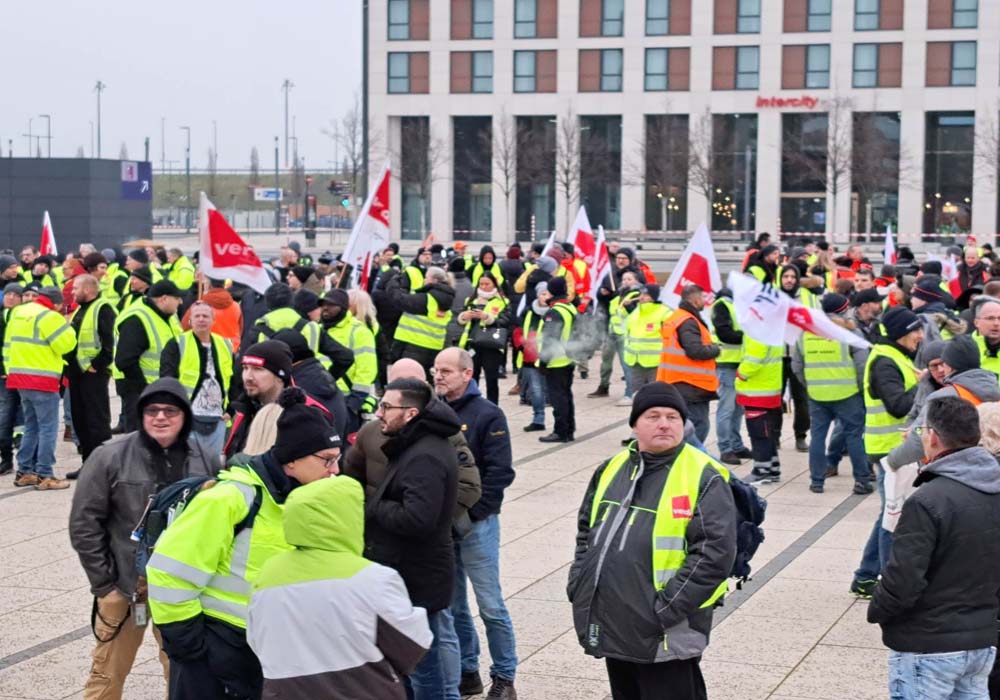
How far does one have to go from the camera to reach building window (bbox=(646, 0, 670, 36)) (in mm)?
74438

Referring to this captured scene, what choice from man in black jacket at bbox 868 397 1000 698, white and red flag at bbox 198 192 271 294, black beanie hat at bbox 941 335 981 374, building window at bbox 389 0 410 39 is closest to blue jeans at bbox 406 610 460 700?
man in black jacket at bbox 868 397 1000 698

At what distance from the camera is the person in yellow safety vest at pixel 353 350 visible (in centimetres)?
1221

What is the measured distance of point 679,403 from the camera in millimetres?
6094

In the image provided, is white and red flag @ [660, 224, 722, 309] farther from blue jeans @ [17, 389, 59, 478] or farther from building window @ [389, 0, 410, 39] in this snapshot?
building window @ [389, 0, 410, 39]

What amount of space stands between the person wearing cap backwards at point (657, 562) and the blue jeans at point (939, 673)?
0.75 meters

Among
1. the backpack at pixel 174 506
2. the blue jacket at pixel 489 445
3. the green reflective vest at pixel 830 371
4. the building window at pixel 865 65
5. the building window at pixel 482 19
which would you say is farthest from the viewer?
the building window at pixel 482 19

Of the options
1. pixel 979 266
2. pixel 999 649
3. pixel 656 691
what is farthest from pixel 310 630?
pixel 979 266

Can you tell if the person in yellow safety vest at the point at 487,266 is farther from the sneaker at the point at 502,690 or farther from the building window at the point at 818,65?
the building window at the point at 818,65

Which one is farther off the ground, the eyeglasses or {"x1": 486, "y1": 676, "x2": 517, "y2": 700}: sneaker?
the eyeglasses

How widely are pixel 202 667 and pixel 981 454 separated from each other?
302cm

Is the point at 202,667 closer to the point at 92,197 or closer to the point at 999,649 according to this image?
the point at 999,649

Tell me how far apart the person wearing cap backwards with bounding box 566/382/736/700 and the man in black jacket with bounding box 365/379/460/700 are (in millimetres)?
765

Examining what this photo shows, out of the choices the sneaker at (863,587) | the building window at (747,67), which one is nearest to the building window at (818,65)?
the building window at (747,67)

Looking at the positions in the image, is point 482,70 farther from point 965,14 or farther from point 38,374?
point 38,374
